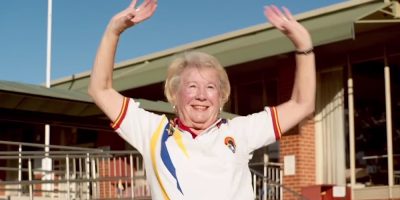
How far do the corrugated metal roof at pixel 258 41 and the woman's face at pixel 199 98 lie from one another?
8.80 m

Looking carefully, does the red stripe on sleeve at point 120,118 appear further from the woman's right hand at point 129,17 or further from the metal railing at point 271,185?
the metal railing at point 271,185

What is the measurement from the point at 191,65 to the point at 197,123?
0.24 m

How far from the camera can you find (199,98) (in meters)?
2.68

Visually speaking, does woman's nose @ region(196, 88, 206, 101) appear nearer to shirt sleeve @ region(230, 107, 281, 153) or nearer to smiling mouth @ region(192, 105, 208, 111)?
smiling mouth @ region(192, 105, 208, 111)

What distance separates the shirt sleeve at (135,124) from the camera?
276 cm

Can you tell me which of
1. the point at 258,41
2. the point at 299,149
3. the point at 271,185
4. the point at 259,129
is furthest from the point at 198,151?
the point at 258,41

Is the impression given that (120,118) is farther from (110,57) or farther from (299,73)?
(299,73)

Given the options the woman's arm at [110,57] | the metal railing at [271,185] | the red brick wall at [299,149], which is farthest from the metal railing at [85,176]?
the woman's arm at [110,57]

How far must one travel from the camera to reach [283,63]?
15227 mm

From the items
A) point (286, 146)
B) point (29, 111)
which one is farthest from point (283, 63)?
point (29, 111)

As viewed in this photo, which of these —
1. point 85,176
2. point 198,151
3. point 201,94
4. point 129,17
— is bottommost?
point 85,176

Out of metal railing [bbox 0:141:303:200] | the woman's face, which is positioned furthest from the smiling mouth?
metal railing [bbox 0:141:303:200]

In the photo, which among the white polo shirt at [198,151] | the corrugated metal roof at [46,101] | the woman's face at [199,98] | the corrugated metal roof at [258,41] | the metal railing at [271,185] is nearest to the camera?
the white polo shirt at [198,151]

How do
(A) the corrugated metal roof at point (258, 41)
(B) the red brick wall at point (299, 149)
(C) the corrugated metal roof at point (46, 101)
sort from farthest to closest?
1. (B) the red brick wall at point (299, 149)
2. (A) the corrugated metal roof at point (258, 41)
3. (C) the corrugated metal roof at point (46, 101)
